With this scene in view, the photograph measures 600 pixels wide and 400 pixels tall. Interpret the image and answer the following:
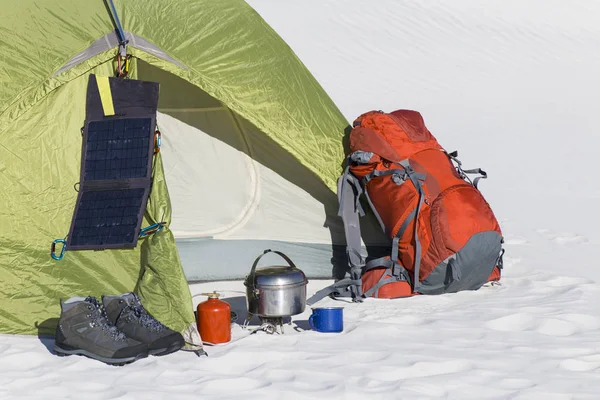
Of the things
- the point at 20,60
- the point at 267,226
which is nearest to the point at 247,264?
the point at 267,226

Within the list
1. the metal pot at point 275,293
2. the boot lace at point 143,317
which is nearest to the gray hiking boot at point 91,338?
the boot lace at point 143,317

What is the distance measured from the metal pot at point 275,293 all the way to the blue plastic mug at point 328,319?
0.11m

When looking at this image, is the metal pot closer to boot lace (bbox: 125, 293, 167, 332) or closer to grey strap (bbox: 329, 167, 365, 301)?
boot lace (bbox: 125, 293, 167, 332)

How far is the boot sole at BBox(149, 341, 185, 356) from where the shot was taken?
4.32 metres

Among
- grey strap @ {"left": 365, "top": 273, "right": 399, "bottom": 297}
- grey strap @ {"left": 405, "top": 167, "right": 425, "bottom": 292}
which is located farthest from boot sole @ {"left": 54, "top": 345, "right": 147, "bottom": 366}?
grey strap @ {"left": 405, "top": 167, "right": 425, "bottom": 292}

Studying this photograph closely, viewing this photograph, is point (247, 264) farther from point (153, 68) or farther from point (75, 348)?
point (75, 348)

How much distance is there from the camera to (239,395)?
148 inches

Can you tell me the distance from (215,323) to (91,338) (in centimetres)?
63

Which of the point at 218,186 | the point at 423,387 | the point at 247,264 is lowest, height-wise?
the point at 423,387

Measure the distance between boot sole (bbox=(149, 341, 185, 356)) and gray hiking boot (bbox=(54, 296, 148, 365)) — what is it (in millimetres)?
55

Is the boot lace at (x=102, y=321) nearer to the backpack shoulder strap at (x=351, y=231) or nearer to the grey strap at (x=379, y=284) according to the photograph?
the backpack shoulder strap at (x=351, y=231)

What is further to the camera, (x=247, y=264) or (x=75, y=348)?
(x=247, y=264)

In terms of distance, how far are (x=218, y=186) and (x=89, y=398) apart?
2.26 metres

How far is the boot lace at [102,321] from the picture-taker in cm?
428
